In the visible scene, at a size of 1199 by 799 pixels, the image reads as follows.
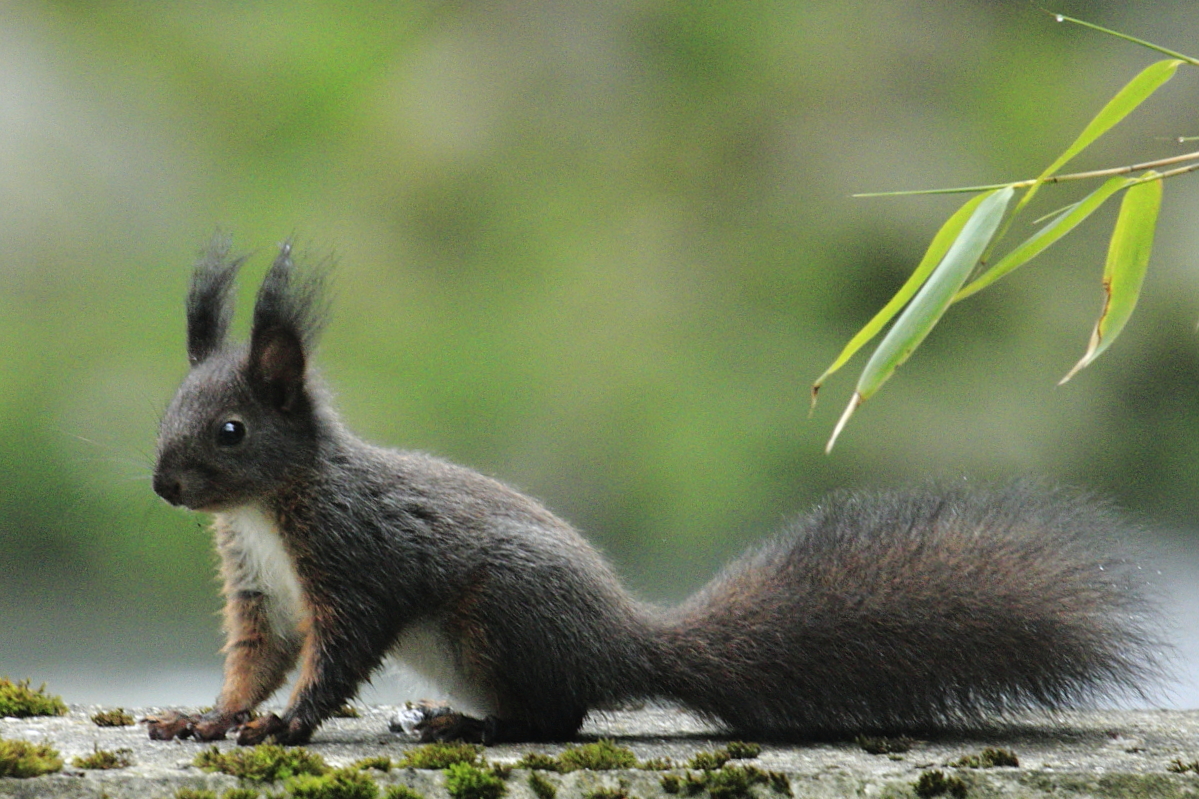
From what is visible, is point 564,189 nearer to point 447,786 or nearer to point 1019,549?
point 1019,549

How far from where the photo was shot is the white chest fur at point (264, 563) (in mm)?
2389

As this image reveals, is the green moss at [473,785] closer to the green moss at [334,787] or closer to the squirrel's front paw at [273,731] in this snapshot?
the green moss at [334,787]

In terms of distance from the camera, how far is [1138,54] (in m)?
6.07

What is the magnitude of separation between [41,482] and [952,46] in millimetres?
4066

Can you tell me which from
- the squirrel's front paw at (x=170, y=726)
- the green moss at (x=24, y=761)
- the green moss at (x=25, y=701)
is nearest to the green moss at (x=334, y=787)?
the green moss at (x=24, y=761)

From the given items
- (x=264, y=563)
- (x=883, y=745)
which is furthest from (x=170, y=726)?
(x=883, y=745)

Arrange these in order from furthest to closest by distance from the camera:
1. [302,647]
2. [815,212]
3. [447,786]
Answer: [815,212] < [302,647] < [447,786]

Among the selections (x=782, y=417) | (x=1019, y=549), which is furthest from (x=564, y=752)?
(x=782, y=417)

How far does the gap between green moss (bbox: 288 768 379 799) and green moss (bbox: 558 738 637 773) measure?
0.28 meters

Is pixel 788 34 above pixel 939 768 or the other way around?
above

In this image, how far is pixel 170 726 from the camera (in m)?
2.31

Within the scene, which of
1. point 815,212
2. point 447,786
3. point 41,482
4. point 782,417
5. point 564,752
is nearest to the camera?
point 447,786

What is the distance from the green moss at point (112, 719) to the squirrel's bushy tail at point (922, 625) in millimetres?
952

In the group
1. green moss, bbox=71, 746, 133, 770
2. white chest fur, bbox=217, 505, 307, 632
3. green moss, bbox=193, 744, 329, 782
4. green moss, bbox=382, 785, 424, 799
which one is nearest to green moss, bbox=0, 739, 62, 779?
green moss, bbox=71, 746, 133, 770
